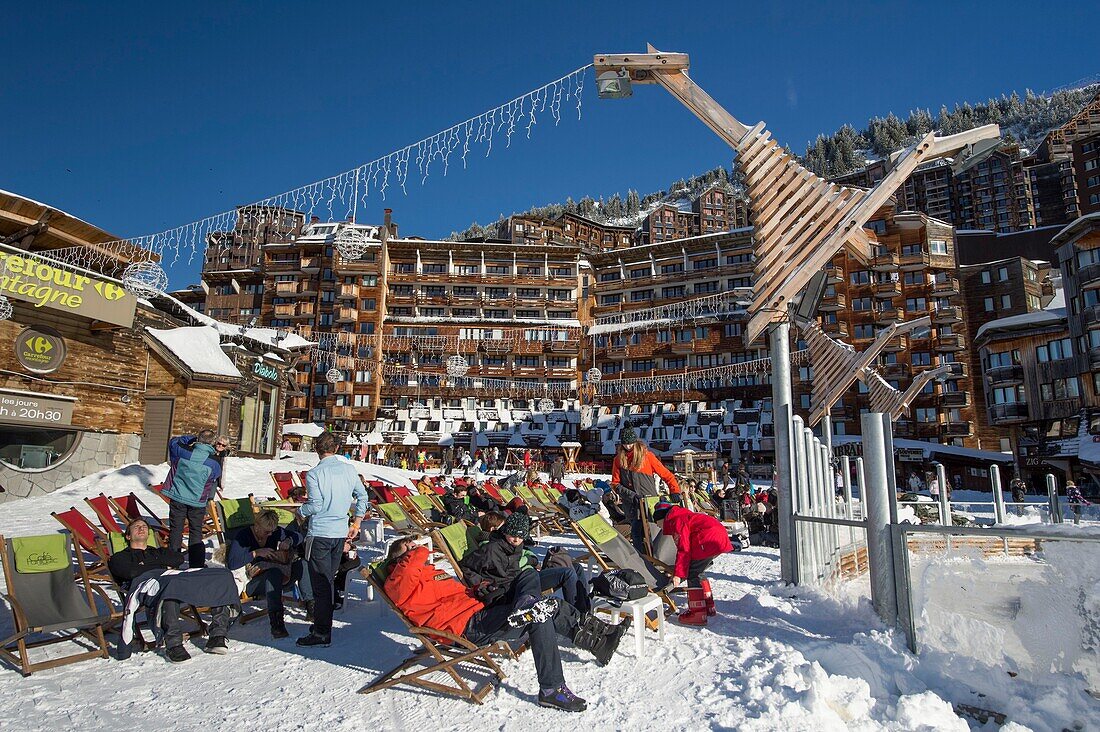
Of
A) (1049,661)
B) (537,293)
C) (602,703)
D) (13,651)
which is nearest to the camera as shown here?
(1049,661)

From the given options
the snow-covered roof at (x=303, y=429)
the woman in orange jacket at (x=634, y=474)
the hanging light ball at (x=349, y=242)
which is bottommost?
the woman in orange jacket at (x=634, y=474)

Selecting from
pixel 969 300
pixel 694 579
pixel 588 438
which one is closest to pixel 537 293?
pixel 588 438

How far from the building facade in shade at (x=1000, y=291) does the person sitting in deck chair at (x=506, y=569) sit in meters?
49.3

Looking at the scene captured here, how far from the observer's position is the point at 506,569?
504 centimetres

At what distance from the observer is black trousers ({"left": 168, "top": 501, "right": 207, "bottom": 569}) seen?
6.83 meters

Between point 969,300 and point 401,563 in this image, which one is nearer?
point 401,563

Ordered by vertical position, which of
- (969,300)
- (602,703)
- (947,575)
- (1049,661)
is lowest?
(602,703)

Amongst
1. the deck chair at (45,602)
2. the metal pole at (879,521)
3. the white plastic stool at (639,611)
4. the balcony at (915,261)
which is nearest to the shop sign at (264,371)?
the deck chair at (45,602)

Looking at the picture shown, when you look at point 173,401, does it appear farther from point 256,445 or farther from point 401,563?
point 401,563

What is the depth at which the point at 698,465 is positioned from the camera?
42.2 m

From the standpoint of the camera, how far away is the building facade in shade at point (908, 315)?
141ft

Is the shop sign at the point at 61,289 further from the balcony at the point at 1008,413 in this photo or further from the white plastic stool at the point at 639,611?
the balcony at the point at 1008,413

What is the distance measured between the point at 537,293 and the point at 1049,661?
53.7 metres

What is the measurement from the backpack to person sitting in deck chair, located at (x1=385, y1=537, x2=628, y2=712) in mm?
519
